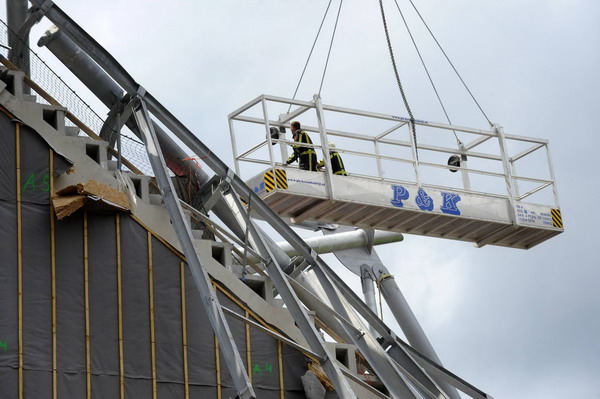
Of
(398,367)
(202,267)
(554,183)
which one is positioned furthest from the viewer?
(554,183)

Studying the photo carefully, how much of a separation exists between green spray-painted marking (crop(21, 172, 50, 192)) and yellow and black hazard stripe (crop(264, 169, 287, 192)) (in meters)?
5.51

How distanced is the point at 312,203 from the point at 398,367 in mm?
4805

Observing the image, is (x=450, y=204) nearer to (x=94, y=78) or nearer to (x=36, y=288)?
(x=94, y=78)

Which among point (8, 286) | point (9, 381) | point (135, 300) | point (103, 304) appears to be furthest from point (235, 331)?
point (9, 381)

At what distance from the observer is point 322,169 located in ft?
97.8

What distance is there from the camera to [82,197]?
2445 centimetres

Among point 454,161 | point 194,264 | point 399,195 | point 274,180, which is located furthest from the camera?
point 454,161

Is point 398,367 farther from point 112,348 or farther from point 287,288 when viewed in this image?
point 112,348

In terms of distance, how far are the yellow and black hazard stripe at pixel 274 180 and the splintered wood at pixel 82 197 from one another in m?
4.30

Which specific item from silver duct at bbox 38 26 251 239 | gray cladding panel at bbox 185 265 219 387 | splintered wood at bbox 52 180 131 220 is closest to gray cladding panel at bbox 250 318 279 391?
gray cladding panel at bbox 185 265 219 387

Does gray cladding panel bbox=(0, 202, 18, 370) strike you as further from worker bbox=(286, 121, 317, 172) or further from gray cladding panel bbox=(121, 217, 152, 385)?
worker bbox=(286, 121, 317, 172)

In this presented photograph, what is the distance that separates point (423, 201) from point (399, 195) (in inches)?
24.4

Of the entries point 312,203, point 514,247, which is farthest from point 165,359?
point 514,247

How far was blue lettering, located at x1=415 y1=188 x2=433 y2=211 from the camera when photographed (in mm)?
30703
